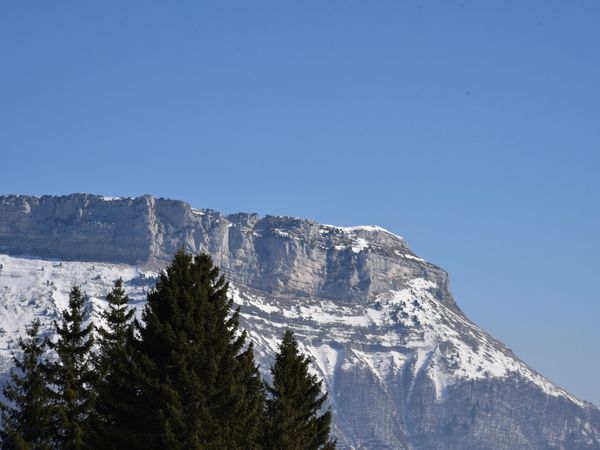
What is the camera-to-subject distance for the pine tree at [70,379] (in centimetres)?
7875

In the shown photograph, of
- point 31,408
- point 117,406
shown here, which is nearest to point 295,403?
point 31,408

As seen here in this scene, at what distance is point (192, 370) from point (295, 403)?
1061 inches

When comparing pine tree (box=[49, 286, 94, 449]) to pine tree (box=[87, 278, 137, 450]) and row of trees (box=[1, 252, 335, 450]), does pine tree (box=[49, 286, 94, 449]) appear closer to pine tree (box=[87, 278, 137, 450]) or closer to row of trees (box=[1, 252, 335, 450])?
row of trees (box=[1, 252, 335, 450])

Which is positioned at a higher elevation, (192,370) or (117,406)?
(192,370)

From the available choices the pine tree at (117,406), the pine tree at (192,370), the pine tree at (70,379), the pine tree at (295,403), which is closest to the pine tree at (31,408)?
the pine tree at (70,379)

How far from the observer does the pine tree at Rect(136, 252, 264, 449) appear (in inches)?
2532

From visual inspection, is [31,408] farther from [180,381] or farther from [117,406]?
[180,381]

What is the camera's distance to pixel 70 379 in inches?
3179

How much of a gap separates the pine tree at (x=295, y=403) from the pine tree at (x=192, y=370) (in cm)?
1568

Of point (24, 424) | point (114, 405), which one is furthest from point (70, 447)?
point (114, 405)

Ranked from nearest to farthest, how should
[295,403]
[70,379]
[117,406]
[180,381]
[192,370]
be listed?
[180,381]
[192,370]
[117,406]
[70,379]
[295,403]

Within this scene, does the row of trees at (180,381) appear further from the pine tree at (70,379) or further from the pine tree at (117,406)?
the pine tree at (70,379)

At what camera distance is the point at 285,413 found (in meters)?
86.7

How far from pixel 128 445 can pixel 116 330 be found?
29.9 metres
